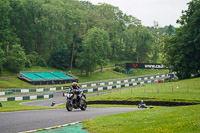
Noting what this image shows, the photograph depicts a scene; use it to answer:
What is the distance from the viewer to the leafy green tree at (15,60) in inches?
2862

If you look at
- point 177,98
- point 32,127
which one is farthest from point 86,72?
point 32,127

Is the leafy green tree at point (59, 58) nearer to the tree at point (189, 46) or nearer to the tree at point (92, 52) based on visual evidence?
the tree at point (92, 52)

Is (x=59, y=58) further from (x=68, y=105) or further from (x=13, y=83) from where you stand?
(x=68, y=105)

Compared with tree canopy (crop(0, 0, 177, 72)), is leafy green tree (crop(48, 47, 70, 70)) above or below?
below

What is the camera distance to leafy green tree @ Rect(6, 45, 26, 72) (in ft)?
238

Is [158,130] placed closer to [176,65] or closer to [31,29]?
[176,65]

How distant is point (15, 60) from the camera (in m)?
72.9

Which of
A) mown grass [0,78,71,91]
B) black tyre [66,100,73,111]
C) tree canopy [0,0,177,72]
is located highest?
tree canopy [0,0,177,72]

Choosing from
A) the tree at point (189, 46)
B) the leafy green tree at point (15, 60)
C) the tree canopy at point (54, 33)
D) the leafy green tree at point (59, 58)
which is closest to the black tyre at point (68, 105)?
the tree at point (189, 46)

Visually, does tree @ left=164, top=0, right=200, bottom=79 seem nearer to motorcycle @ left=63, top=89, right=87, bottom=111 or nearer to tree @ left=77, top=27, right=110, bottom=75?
tree @ left=77, top=27, right=110, bottom=75

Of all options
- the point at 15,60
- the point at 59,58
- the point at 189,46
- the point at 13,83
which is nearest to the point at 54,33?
the point at 59,58

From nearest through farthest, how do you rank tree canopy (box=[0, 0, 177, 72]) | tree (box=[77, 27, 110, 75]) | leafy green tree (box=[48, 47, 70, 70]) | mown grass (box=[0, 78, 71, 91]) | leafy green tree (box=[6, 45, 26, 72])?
mown grass (box=[0, 78, 71, 91]) < leafy green tree (box=[6, 45, 26, 72]) < tree canopy (box=[0, 0, 177, 72]) < tree (box=[77, 27, 110, 75]) < leafy green tree (box=[48, 47, 70, 70])

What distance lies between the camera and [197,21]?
62.5m

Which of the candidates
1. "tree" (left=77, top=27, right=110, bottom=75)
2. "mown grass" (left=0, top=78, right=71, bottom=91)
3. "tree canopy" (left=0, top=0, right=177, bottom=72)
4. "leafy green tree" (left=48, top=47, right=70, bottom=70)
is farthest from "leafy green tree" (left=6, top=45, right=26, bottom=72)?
"tree" (left=77, top=27, right=110, bottom=75)
